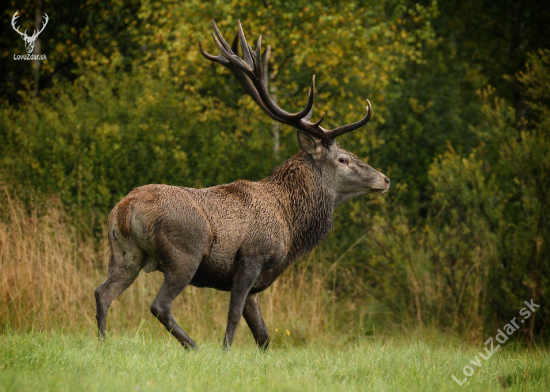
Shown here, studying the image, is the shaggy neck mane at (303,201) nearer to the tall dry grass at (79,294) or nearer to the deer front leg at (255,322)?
the deer front leg at (255,322)

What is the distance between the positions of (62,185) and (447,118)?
11.0 metres

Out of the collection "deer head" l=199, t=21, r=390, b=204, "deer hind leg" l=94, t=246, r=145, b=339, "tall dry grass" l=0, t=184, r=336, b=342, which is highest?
"deer head" l=199, t=21, r=390, b=204

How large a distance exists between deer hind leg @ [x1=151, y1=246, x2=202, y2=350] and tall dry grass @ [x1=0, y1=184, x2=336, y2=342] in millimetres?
1448

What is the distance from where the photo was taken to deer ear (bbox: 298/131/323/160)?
726cm

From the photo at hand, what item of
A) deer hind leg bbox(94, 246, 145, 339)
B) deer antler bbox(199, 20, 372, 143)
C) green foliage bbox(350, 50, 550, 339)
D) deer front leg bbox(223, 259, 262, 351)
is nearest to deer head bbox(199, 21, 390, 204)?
deer antler bbox(199, 20, 372, 143)

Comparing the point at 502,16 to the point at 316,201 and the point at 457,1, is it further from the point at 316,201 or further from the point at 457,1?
the point at 316,201

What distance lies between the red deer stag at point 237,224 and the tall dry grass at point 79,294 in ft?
4.60

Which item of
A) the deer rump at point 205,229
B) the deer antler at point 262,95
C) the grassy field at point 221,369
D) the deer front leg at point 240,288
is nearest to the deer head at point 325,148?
the deer antler at point 262,95

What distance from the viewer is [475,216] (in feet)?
32.9

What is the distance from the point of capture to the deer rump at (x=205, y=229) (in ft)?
19.8

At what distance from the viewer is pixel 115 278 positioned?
6125 millimetres

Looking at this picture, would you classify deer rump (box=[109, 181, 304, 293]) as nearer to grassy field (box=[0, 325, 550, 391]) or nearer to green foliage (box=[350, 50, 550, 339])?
grassy field (box=[0, 325, 550, 391])

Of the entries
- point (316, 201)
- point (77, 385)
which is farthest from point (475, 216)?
point (77, 385)

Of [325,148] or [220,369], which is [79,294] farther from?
[220,369]
